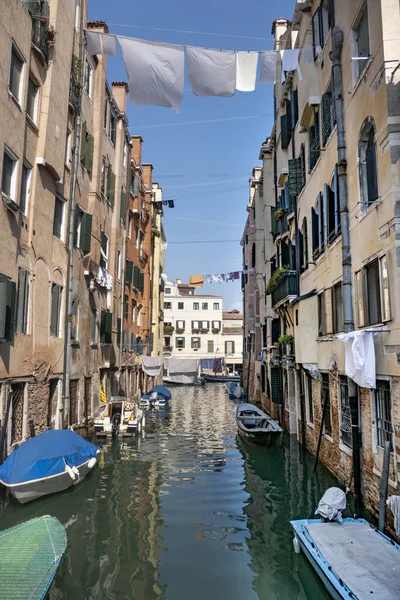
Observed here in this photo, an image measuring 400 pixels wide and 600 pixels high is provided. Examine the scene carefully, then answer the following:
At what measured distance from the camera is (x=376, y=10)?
8.65 meters

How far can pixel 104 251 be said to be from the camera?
2180cm

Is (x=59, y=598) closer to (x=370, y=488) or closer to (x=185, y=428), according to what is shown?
(x=370, y=488)

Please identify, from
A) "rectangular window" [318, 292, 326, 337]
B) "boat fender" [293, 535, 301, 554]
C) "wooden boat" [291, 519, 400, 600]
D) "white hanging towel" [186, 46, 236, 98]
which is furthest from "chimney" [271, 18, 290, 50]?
"boat fender" [293, 535, 301, 554]

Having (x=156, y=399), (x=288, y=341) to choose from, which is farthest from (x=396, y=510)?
(x=156, y=399)

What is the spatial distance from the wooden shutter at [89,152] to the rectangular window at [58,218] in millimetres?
3058

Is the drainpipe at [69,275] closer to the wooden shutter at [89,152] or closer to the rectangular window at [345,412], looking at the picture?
the wooden shutter at [89,152]

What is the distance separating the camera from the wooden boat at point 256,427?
1630 cm

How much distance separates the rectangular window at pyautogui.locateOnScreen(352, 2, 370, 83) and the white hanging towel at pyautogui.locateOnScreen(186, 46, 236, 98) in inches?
105

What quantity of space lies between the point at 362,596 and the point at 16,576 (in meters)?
4.07

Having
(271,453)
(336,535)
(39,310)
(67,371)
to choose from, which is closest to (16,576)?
(336,535)

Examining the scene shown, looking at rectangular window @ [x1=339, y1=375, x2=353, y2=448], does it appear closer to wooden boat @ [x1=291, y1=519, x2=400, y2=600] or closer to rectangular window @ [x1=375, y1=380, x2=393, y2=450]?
rectangular window @ [x1=375, y1=380, x2=393, y2=450]

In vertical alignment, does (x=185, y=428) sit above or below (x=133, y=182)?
below

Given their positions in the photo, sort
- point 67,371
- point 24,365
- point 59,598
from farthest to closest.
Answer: point 67,371, point 24,365, point 59,598

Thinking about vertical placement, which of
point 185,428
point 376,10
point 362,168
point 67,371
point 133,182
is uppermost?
point 133,182
